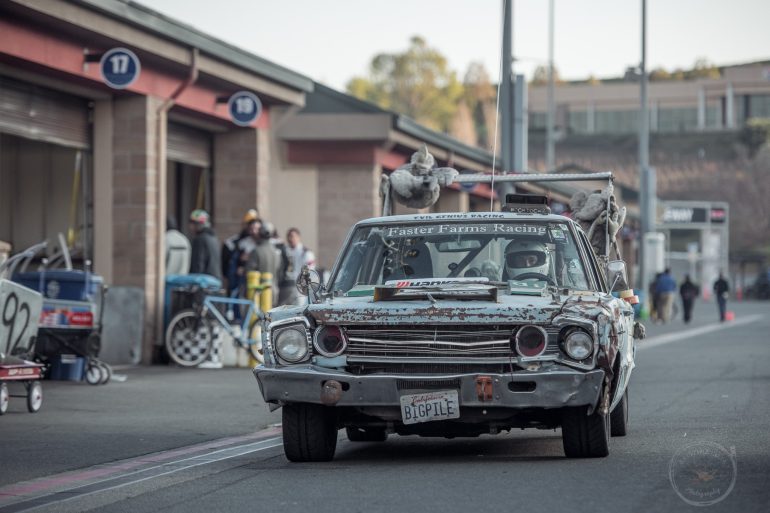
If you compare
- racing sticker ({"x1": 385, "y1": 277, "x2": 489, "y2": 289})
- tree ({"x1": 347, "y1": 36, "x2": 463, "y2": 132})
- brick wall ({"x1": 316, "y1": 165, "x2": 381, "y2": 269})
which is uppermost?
tree ({"x1": 347, "y1": 36, "x2": 463, "y2": 132})

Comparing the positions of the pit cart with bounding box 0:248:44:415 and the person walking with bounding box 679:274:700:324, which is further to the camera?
the person walking with bounding box 679:274:700:324

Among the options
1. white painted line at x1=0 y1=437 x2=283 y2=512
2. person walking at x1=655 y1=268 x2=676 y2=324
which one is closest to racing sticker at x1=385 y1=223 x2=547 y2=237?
white painted line at x1=0 y1=437 x2=283 y2=512

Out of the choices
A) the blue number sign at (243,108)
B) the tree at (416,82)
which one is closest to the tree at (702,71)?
the tree at (416,82)

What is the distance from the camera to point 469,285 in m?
9.68

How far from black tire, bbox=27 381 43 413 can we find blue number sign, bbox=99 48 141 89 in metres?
6.00

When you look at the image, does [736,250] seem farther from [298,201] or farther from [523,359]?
[523,359]

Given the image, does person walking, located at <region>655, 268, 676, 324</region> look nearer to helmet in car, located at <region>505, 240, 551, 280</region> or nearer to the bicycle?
the bicycle

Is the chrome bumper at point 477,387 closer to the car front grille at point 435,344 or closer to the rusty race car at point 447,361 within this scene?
the rusty race car at point 447,361

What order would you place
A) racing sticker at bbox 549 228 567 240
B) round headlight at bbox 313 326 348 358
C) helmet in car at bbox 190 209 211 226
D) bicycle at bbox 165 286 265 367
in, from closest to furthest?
round headlight at bbox 313 326 348 358, racing sticker at bbox 549 228 567 240, bicycle at bbox 165 286 265 367, helmet in car at bbox 190 209 211 226

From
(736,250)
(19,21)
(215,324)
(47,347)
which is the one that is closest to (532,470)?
(47,347)

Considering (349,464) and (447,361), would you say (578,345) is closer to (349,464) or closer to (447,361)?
(447,361)

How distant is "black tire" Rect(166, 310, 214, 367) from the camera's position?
2022 cm

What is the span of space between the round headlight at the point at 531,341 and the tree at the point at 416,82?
113517 millimetres

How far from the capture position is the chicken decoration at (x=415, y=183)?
42.0ft
